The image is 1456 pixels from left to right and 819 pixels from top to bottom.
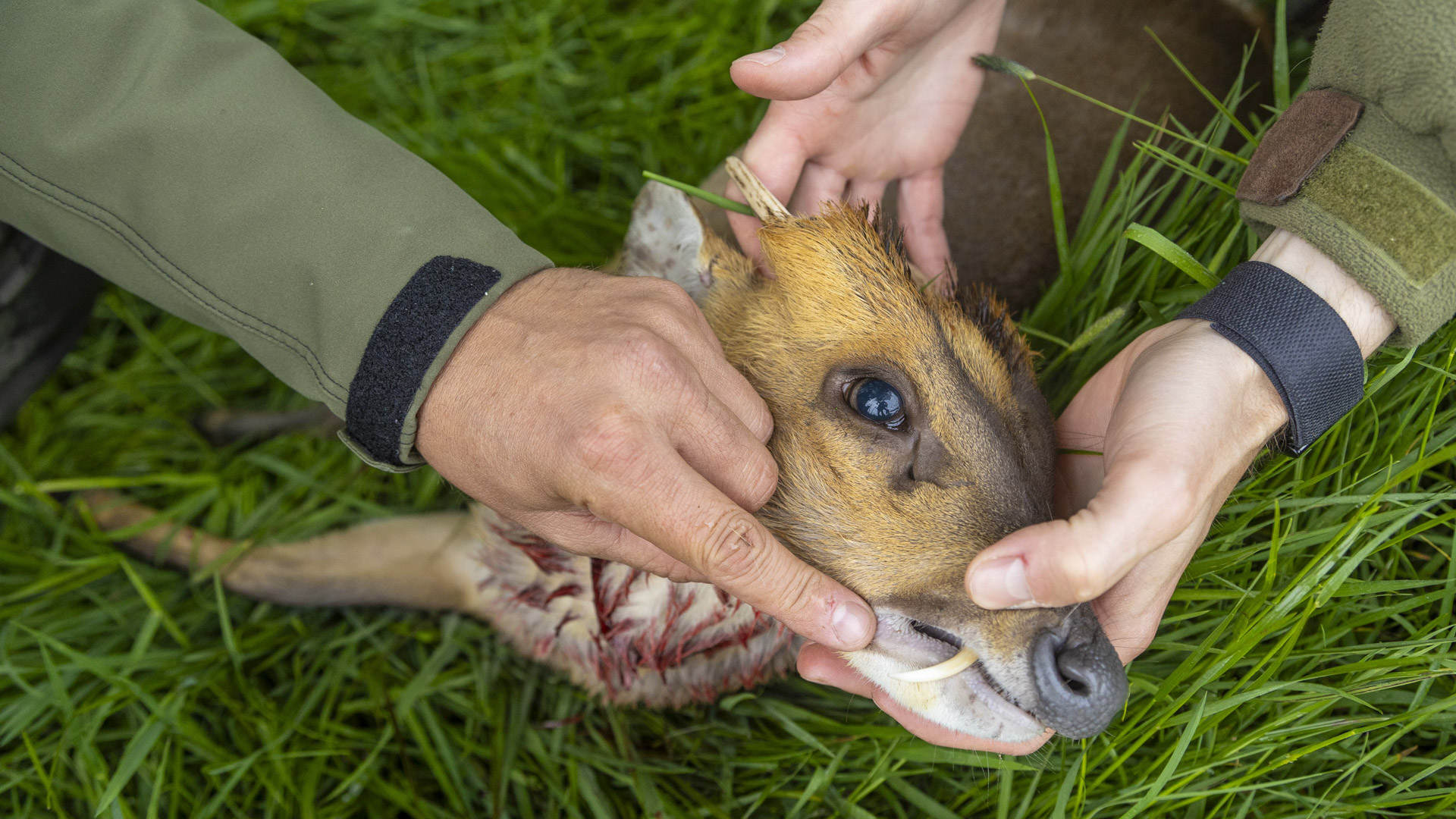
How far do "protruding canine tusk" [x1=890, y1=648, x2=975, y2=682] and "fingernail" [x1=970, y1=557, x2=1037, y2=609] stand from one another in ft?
0.56

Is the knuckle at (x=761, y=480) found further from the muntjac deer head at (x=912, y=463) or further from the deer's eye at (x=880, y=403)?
the deer's eye at (x=880, y=403)

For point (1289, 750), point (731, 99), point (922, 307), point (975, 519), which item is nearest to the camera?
point (975, 519)

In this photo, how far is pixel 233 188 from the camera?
2096 mm

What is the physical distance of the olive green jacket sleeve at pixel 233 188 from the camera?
2.02m

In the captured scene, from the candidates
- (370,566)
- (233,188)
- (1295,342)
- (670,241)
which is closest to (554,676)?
(370,566)

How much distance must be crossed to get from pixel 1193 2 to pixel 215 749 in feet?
13.6

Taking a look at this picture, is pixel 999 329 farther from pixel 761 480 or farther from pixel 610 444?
pixel 610 444

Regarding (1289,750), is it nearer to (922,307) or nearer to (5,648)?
(922,307)

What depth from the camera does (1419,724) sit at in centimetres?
238

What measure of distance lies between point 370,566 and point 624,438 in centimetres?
181

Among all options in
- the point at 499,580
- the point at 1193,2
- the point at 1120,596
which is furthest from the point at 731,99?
the point at 1120,596

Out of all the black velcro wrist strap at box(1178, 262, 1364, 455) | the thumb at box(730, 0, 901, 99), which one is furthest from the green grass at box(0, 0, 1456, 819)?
the thumb at box(730, 0, 901, 99)

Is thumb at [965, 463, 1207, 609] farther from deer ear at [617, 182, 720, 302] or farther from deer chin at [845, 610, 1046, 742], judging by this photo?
deer ear at [617, 182, 720, 302]

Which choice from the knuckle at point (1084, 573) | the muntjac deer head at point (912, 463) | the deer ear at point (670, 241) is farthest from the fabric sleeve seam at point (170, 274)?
the knuckle at point (1084, 573)
